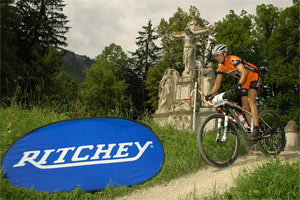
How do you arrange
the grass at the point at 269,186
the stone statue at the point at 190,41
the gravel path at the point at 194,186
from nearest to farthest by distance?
1. the grass at the point at 269,186
2. the gravel path at the point at 194,186
3. the stone statue at the point at 190,41

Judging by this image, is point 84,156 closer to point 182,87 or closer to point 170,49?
point 182,87

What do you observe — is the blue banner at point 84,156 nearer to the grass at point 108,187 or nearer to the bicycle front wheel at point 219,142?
the grass at point 108,187

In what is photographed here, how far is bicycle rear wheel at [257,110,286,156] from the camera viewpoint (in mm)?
5023

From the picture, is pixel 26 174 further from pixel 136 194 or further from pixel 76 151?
pixel 136 194

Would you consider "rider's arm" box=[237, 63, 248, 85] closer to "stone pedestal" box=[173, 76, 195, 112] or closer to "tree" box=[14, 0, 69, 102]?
"stone pedestal" box=[173, 76, 195, 112]

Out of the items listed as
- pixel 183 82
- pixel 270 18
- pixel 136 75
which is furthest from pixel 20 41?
pixel 270 18

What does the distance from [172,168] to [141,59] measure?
32770 millimetres

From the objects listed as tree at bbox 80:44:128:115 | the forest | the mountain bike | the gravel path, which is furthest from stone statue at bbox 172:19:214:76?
tree at bbox 80:44:128:115

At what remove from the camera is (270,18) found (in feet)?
83.8

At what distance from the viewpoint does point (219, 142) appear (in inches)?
176

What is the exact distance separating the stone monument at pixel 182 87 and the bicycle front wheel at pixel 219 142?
596cm

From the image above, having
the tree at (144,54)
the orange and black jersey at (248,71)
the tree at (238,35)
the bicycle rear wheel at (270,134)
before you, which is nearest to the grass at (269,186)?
the bicycle rear wheel at (270,134)

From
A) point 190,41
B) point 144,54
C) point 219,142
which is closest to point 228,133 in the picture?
point 219,142

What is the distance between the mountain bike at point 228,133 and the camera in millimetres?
4344
